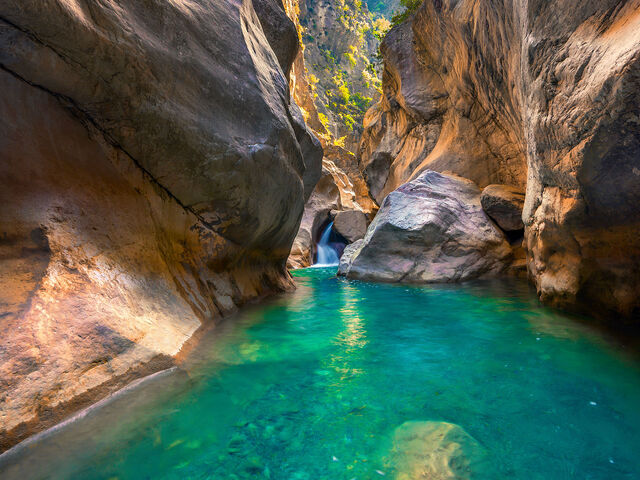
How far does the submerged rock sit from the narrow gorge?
0.5 inches

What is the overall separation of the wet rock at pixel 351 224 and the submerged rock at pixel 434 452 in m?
15.0

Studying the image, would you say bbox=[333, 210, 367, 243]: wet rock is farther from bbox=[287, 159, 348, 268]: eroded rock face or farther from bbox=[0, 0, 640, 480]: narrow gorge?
bbox=[0, 0, 640, 480]: narrow gorge

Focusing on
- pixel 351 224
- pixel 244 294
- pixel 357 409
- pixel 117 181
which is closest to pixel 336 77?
pixel 351 224

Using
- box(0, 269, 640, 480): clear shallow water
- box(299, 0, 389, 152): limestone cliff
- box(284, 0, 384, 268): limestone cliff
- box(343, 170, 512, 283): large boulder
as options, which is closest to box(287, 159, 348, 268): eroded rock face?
box(284, 0, 384, 268): limestone cliff

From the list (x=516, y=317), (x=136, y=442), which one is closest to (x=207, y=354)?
(x=136, y=442)

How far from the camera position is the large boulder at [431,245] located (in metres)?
7.85

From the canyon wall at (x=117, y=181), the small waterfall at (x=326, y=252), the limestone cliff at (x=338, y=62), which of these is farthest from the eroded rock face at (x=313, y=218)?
the limestone cliff at (x=338, y=62)

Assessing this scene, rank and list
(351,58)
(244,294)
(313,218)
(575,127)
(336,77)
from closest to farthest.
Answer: (575,127), (244,294), (313,218), (336,77), (351,58)

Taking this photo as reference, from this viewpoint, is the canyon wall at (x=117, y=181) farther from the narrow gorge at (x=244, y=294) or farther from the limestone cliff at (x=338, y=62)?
the limestone cliff at (x=338, y=62)

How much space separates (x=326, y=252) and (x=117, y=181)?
1412cm

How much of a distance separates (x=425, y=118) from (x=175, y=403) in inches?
522

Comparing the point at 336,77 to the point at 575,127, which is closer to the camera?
the point at 575,127

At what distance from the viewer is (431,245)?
26.4ft

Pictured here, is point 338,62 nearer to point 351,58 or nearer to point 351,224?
point 351,58
